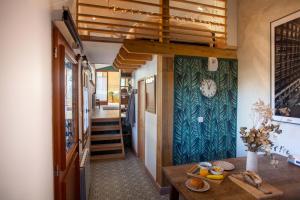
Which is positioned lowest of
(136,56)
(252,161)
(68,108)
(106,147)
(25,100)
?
(106,147)

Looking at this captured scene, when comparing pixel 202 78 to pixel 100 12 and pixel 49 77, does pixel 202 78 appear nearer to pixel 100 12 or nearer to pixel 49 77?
pixel 49 77

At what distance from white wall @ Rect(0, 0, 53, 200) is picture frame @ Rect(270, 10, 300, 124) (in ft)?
8.09

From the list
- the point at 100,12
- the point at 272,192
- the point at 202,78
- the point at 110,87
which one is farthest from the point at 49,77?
the point at 110,87

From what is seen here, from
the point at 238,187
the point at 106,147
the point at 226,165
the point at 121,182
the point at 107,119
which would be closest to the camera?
the point at 238,187

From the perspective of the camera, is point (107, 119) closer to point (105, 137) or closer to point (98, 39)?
point (105, 137)

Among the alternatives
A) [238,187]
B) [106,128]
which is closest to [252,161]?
[238,187]

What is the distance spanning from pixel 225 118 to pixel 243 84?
0.66 metres

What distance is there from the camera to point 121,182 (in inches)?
151

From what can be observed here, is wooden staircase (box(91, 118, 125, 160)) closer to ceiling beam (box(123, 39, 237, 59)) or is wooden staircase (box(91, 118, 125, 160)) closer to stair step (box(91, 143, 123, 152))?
stair step (box(91, 143, 123, 152))

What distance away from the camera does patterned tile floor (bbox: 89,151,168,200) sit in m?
3.31

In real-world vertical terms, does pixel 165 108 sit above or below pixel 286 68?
below

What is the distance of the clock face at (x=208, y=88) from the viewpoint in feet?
11.1

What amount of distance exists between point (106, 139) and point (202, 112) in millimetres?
3157

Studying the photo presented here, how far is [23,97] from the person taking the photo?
3.19 ft
